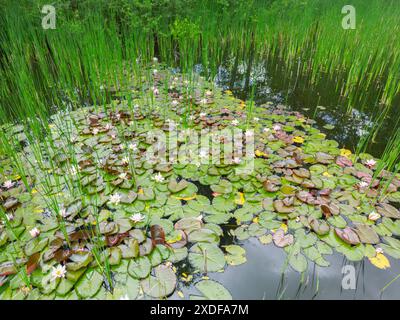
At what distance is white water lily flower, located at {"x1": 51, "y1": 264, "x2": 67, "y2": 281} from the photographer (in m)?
1.44

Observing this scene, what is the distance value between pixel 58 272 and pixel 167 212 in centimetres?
75

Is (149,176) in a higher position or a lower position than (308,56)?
lower

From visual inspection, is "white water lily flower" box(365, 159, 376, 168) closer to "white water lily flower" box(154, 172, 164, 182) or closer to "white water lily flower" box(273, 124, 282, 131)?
"white water lily flower" box(273, 124, 282, 131)

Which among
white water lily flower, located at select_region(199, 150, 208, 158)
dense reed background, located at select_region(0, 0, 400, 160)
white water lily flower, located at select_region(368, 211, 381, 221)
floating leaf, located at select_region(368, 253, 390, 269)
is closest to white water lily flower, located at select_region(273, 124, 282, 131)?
white water lily flower, located at select_region(199, 150, 208, 158)

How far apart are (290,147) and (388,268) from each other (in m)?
1.29

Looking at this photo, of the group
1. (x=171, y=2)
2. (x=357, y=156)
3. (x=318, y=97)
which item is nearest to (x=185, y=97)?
(x=318, y=97)

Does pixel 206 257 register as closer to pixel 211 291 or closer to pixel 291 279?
pixel 211 291

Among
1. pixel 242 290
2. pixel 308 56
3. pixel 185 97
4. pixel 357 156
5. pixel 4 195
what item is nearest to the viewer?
pixel 242 290

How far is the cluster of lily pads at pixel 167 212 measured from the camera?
4.90 ft

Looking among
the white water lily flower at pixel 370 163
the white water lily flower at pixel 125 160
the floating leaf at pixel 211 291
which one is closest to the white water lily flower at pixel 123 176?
the white water lily flower at pixel 125 160

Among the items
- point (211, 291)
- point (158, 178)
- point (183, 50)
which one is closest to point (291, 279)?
point (211, 291)

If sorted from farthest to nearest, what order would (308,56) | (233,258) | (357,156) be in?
(308,56) → (357,156) → (233,258)
